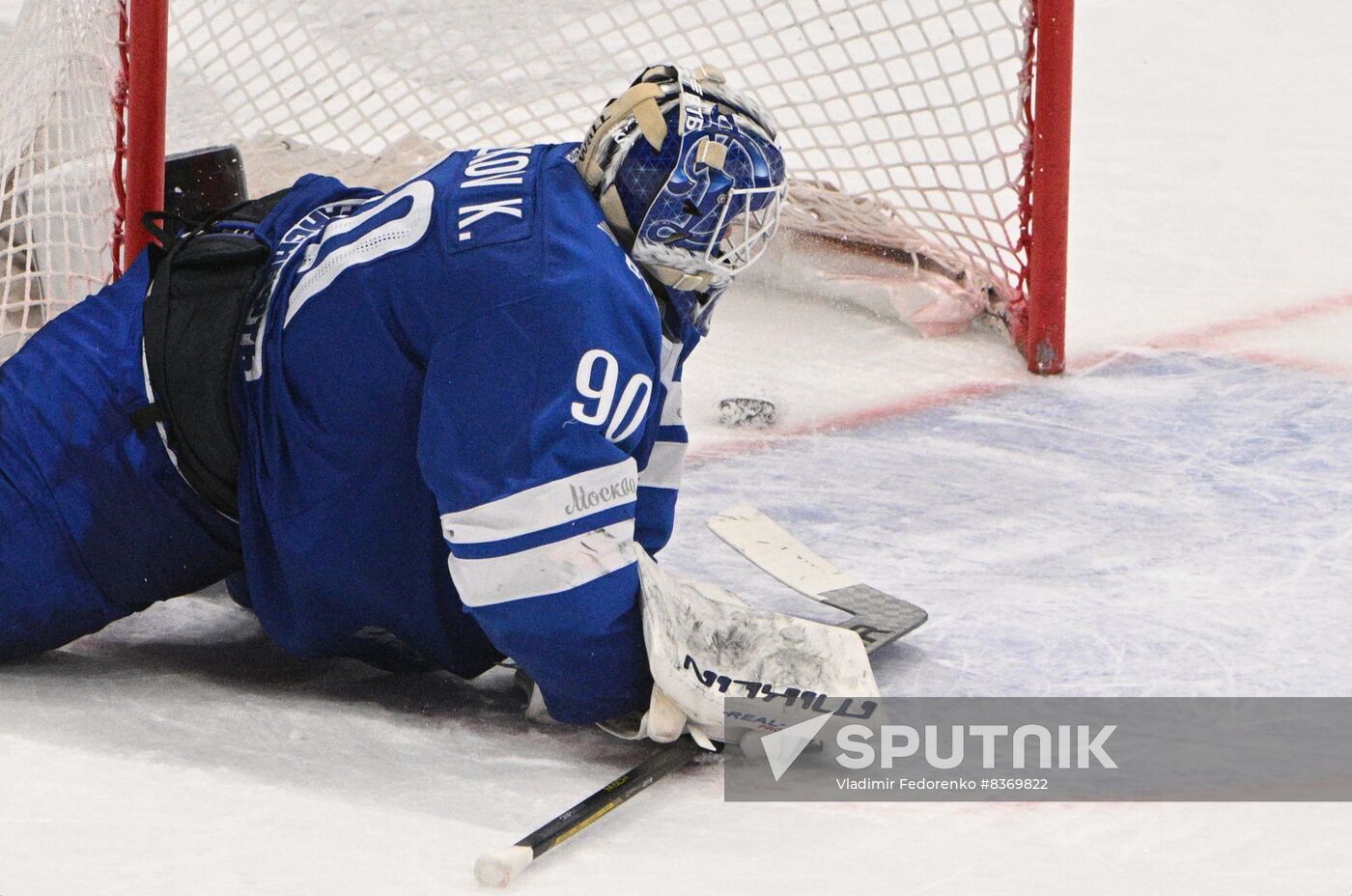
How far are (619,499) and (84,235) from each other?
1748 millimetres

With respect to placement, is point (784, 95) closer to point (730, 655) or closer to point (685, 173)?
point (685, 173)

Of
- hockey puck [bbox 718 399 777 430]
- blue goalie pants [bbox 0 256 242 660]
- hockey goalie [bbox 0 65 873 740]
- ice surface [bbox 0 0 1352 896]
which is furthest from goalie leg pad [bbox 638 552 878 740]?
hockey puck [bbox 718 399 777 430]

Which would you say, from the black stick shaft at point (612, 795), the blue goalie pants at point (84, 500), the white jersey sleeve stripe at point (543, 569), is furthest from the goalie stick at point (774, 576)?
the blue goalie pants at point (84, 500)

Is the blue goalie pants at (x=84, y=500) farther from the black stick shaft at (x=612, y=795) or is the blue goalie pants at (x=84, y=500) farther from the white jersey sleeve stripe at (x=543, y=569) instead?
the black stick shaft at (x=612, y=795)

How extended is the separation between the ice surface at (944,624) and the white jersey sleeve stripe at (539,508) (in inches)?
12.2

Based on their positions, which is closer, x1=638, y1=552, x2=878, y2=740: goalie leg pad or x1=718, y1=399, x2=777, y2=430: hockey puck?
x1=638, y1=552, x2=878, y2=740: goalie leg pad

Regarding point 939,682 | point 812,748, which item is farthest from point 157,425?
point 939,682

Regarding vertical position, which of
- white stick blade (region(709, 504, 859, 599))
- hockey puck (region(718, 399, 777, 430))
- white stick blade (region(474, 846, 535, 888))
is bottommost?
hockey puck (region(718, 399, 777, 430))

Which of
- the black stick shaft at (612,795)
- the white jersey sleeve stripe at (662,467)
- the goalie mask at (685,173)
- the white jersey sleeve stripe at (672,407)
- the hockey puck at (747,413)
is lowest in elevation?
the hockey puck at (747,413)

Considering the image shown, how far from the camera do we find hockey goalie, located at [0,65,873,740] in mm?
2033

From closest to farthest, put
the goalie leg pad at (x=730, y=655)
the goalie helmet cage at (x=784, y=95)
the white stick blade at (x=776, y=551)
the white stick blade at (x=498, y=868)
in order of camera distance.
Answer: the white stick blade at (x=498, y=868)
the goalie leg pad at (x=730, y=655)
the white stick blade at (x=776, y=551)
the goalie helmet cage at (x=784, y=95)

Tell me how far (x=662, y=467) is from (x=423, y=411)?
516 mm

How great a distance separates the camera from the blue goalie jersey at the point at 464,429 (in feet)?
6.63

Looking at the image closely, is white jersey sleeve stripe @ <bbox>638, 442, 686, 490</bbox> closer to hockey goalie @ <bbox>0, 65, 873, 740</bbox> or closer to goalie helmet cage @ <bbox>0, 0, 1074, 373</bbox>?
hockey goalie @ <bbox>0, 65, 873, 740</bbox>
